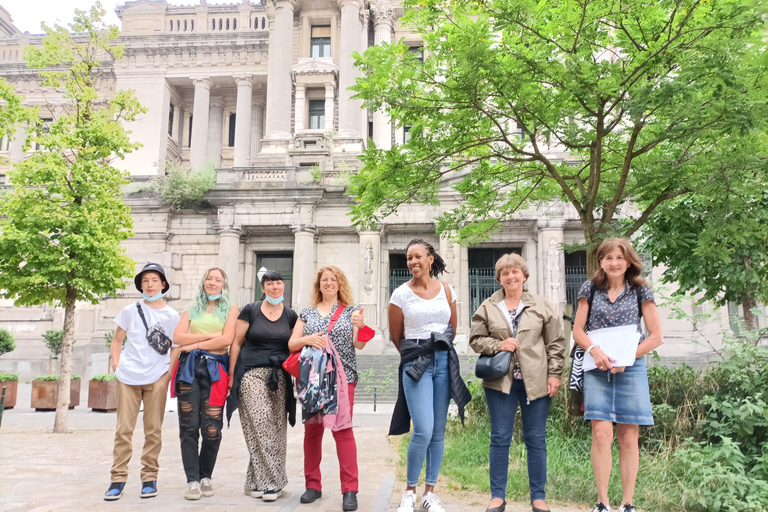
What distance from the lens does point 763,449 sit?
16.7 ft

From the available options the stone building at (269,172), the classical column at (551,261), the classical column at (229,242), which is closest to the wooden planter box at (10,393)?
the stone building at (269,172)

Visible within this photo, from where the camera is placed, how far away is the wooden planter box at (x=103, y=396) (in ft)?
48.0

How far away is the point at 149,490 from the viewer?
5453 mm

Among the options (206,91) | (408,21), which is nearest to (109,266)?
(408,21)

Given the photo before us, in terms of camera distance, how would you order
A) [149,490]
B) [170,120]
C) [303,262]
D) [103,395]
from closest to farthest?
[149,490] < [103,395] < [303,262] < [170,120]

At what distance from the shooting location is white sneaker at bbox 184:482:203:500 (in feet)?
17.5

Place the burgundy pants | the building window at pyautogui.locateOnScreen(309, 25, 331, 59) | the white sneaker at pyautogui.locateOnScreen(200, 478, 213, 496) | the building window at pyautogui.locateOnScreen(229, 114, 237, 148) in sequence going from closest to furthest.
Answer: the burgundy pants < the white sneaker at pyautogui.locateOnScreen(200, 478, 213, 496) < the building window at pyautogui.locateOnScreen(309, 25, 331, 59) < the building window at pyautogui.locateOnScreen(229, 114, 237, 148)

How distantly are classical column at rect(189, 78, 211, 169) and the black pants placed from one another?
113 feet

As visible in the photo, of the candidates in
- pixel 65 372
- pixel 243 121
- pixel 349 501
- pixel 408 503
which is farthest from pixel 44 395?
pixel 243 121

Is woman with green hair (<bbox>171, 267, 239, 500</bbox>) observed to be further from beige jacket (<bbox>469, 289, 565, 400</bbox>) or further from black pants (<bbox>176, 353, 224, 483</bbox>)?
beige jacket (<bbox>469, 289, 565, 400</bbox>)

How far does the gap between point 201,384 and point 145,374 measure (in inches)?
24.9

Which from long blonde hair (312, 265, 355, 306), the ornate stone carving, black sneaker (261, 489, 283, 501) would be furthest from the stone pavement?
the ornate stone carving

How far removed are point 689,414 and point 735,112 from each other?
3433 mm

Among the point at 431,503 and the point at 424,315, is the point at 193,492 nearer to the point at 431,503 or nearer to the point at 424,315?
the point at 431,503
